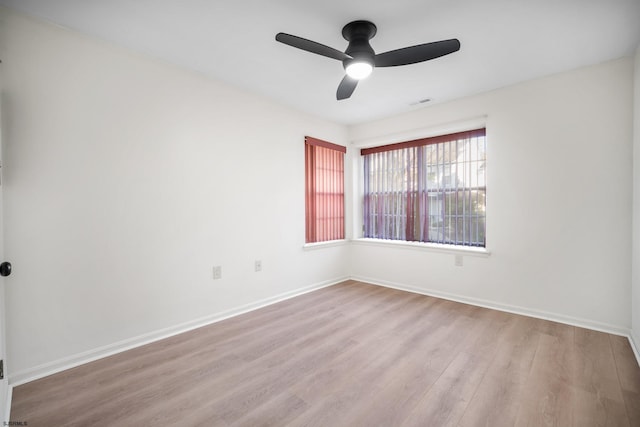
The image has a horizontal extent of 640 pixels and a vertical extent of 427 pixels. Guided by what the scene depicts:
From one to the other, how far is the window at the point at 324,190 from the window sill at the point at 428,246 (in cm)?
46

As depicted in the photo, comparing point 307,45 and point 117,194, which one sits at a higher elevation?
point 307,45

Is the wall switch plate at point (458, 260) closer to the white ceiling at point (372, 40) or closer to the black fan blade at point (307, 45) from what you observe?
the white ceiling at point (372, 40)

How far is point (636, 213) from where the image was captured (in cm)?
242

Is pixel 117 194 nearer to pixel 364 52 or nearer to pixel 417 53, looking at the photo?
pixel 364 52

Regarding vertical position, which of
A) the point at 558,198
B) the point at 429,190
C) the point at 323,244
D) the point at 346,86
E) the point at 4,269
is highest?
the point at 346,86

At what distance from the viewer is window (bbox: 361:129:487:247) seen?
11.9 feet

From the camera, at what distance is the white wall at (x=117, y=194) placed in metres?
1.98

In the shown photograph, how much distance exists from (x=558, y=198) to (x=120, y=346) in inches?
170

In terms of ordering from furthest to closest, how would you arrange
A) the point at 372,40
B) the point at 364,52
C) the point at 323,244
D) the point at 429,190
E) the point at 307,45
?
the point at 323,244
the point at 429,190
the point at 372,40
the point at 364,52
the point at 307,45

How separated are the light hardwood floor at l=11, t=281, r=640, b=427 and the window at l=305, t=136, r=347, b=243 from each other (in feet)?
5.20

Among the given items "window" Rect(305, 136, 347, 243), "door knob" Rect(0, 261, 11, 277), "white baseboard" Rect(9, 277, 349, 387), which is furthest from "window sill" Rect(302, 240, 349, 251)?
"door knob" Rect(0, 261, 11, 277)

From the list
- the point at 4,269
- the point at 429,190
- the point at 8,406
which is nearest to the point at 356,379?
the point at 8,406

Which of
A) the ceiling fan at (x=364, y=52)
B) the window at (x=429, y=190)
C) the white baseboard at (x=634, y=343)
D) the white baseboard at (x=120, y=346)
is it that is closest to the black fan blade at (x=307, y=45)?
the ceiling fan at (x=364, y=52)

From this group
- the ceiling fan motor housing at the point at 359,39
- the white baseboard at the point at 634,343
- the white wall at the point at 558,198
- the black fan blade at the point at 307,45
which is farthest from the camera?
the white wall at the point at 558,198
